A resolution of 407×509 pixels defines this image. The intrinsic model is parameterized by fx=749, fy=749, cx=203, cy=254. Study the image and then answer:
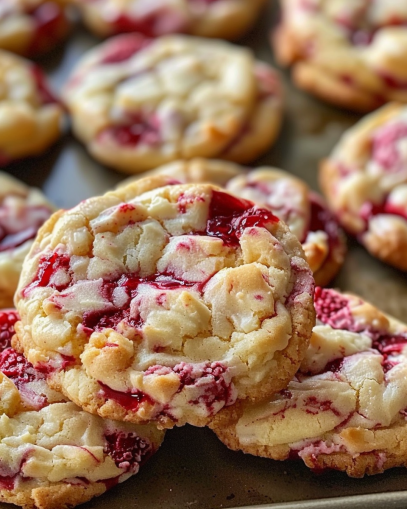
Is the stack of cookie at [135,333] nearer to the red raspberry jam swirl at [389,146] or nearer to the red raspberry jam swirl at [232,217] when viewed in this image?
the red raspberry jam swirl at [232,217]

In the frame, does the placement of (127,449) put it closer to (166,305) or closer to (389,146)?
(166,305)

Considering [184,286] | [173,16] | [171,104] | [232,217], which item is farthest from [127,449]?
[173,16]

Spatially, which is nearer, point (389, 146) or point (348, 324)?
point (348, 324)

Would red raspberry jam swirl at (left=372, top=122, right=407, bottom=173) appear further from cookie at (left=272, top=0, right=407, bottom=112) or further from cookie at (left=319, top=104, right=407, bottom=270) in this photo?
cookie at (left=272, top=0, right=407, bottom=112)

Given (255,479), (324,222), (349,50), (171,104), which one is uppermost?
(349,50)

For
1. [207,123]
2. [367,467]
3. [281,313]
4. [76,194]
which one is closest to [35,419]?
[281,313]
